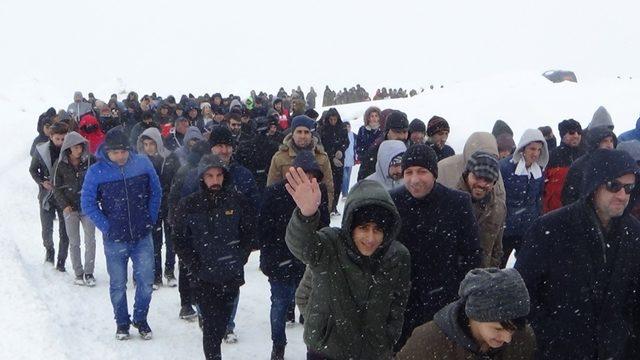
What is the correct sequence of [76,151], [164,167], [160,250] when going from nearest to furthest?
[76,151] → [164,167] → [160,250]

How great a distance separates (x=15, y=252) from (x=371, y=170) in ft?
17.5

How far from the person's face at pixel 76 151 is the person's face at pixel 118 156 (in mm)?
1762

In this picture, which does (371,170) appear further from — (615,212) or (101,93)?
(101,93)

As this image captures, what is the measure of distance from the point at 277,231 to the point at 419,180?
1892mm

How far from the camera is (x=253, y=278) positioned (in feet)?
28.1

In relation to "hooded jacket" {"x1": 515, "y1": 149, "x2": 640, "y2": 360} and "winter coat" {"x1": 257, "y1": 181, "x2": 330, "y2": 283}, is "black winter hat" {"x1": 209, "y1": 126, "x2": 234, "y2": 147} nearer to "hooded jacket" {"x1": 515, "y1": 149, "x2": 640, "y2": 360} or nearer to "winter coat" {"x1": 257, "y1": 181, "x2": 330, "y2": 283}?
"winter coat" {"x1": 257, "y1": 181, "x2": 330, "y2": 283}

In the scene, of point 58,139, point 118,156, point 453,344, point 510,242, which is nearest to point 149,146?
point 58,139

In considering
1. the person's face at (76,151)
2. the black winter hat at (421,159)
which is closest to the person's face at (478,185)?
the black winter hat at (421,159)

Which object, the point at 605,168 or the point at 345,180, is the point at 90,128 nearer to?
the point at 345,180

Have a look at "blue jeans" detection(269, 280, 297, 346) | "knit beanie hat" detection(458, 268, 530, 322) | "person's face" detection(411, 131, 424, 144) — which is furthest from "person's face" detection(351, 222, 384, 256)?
"person's face" detection(411, 131, 424, 144)

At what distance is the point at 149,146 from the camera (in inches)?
327

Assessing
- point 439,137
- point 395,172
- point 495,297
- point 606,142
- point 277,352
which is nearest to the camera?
point 495,297

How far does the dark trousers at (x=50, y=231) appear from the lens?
341 inches

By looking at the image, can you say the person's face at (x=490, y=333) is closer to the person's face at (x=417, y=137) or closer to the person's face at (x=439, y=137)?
the person's face at (x=439, y=137)
